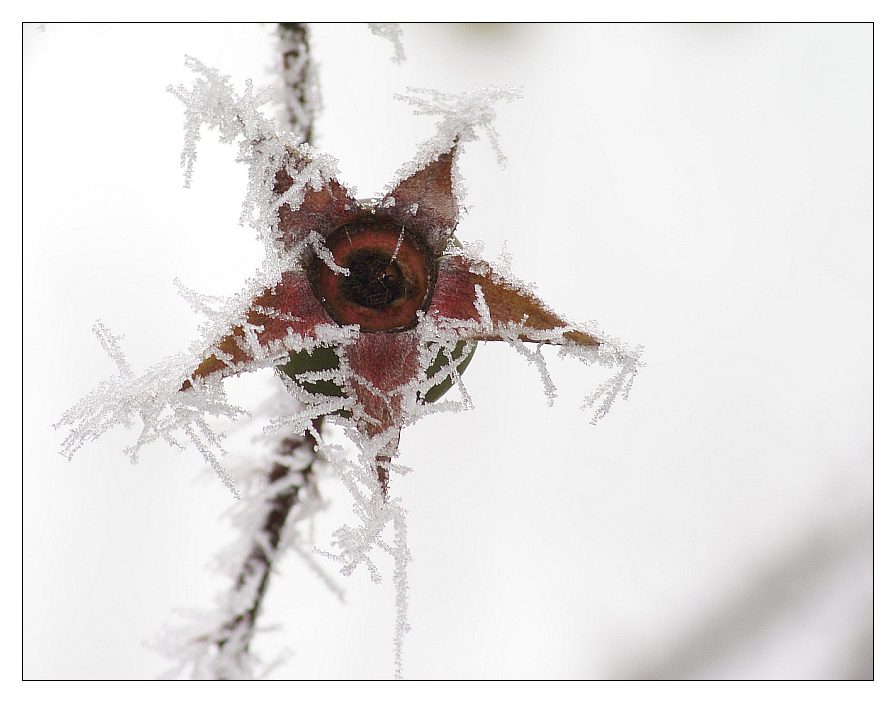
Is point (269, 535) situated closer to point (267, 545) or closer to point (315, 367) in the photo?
point (267, 545)

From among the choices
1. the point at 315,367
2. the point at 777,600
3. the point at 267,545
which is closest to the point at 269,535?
the point at 267,545

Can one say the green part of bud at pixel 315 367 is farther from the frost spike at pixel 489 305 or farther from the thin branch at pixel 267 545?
the thin branch at pixel 267 545

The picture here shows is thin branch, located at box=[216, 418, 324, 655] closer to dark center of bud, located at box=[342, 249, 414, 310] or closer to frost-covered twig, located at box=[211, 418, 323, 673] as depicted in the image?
frost-covered twig, located at box=[211, 418, 323, 673]

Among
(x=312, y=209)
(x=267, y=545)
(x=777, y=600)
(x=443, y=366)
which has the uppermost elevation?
(x=312, y=209)

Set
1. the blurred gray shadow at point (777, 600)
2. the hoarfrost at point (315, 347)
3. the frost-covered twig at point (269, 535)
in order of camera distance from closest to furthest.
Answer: the hoarfrost at point (315, 347)
the frost-covered twig at point (269, 535)
the blurred gray shadow at point (777, 600)

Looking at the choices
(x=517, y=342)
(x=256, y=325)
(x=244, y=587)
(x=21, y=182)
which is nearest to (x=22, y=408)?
(x=21, y=182)

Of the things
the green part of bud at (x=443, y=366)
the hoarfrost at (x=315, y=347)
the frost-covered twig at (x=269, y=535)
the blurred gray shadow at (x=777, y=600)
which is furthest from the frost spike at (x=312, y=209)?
the blurred gray shadow at (x=777, y=600)
